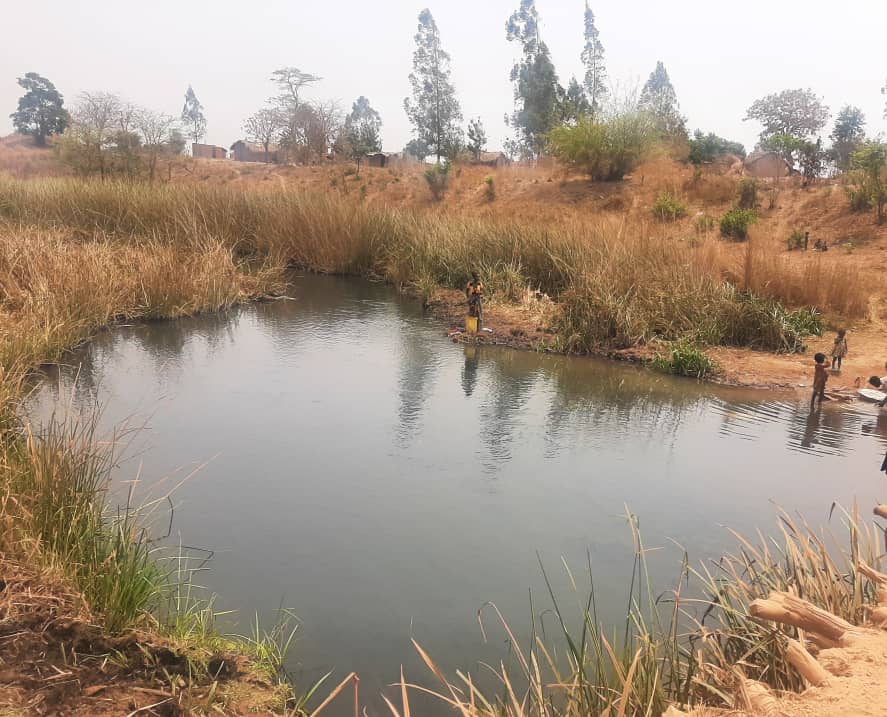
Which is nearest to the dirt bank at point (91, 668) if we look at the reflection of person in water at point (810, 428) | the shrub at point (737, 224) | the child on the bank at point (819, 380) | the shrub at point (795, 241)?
the reflection of person in water at point (810, 428)

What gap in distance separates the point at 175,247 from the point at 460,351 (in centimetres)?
716

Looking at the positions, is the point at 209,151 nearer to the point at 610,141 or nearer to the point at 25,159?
the point at 25,159

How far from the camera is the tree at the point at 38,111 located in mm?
51344

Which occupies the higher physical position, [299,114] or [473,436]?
[299,114]

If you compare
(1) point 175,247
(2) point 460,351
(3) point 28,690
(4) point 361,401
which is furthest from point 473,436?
(1) point 175,247

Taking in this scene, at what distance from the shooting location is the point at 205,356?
31.3 ft

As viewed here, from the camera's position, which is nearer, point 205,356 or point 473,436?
point 473,436

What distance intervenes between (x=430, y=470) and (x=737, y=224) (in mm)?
14764

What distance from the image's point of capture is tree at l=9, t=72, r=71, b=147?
51.3m

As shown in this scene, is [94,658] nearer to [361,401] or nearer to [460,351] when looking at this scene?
[361,401]

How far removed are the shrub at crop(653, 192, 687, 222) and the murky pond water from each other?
40.0 feet

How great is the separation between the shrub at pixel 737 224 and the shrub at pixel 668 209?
258 centimetres

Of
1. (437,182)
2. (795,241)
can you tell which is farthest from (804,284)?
(437,182)

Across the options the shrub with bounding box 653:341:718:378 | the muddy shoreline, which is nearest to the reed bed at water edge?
the muddy shoreline
